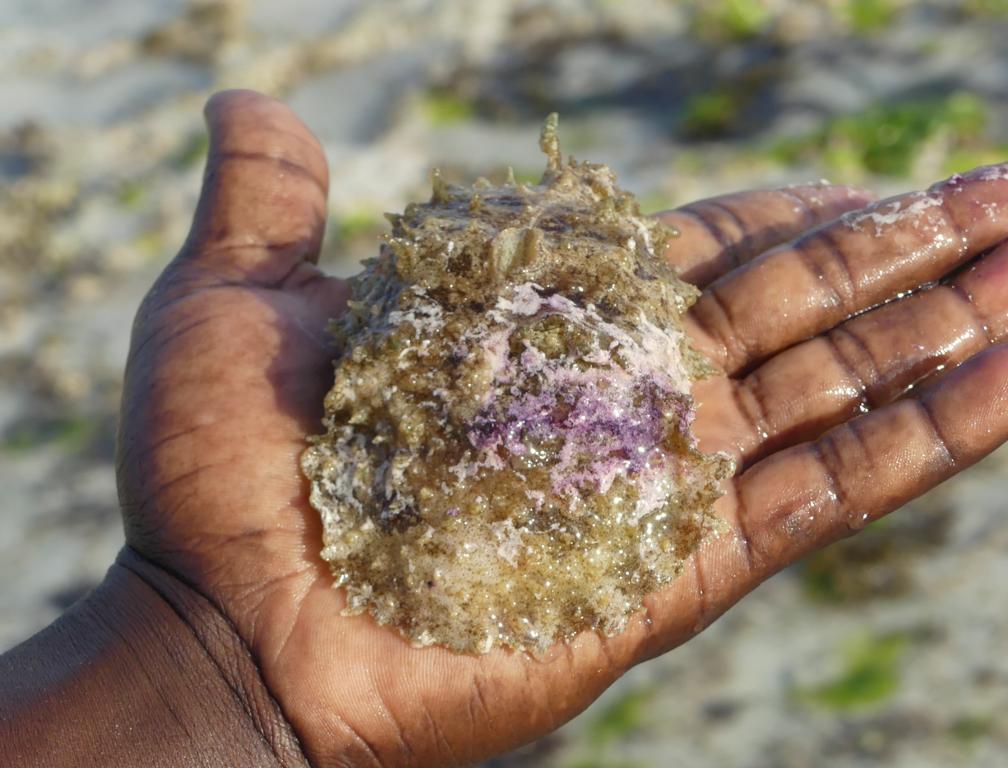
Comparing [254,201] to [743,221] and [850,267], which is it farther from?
[850,267]

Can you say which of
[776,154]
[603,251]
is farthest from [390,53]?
[603,251]

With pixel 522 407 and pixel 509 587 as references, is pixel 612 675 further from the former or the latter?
pixel 522 407

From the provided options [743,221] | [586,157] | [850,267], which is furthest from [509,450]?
[586,157]

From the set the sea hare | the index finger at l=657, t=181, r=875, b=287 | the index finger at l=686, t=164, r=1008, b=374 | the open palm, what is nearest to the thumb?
the open palm

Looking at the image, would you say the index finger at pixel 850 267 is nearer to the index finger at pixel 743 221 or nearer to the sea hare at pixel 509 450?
the index finger at pixel 743 221

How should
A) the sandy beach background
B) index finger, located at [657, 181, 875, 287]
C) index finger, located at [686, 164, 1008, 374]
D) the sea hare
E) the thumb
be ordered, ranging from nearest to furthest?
the sea hare
index finger, located at [686, 164, 1008, 374]
the thumb
index finger, located at [657, 181, 875, 287]
the sandy beach background

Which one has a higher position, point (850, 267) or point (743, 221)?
point (743, 221)

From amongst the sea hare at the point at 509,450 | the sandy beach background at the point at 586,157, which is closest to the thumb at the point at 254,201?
the sea hare at the point at 509,450

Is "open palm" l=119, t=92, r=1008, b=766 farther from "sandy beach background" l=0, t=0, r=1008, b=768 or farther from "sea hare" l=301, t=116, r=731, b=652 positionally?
"sandy beach background" l=0, t=0, r=1008, b=768
